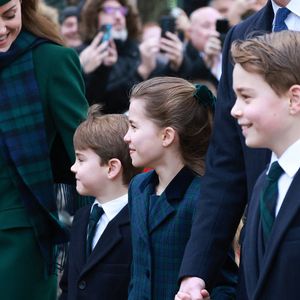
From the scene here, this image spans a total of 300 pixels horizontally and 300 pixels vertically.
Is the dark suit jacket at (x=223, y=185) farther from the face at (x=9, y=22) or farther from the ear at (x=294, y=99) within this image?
the face at (x=9, y=22)

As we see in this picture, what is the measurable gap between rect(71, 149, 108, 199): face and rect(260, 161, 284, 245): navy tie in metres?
1.54

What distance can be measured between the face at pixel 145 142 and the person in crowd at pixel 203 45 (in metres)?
3.94

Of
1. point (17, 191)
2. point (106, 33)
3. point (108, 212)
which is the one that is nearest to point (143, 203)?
point (108, 212)

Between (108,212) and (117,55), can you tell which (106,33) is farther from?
(108,212)

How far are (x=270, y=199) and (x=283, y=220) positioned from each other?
0.14 m

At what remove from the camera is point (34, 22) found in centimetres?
491

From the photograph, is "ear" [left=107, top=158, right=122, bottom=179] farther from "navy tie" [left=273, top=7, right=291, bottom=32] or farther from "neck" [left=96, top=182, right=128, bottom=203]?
"navy tie" [left=273, top=7, right=291, bottom=32]

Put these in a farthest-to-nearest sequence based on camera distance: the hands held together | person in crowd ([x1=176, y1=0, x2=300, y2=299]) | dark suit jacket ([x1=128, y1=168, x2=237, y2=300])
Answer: dark suit jacket ([x1=128, y1=168, x2=237, y2=300]) < person in crowd ([x1=176, y1=0, x2=300, y2=299]) < the hands held together

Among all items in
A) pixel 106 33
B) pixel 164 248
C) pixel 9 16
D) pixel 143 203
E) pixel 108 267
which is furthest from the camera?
pixel 106 33

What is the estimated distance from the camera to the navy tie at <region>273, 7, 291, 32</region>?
3.60 metres

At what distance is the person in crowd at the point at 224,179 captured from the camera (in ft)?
11.8

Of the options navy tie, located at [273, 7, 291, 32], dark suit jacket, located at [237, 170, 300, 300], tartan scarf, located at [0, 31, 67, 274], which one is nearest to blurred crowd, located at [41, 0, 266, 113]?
tartan scarf, located at [0, 31, 67, 274]

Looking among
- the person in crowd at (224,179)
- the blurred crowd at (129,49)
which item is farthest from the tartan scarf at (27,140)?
the blurred crowd at (129,49)

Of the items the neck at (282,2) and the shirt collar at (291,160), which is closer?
the shirt collar at (291,160)
